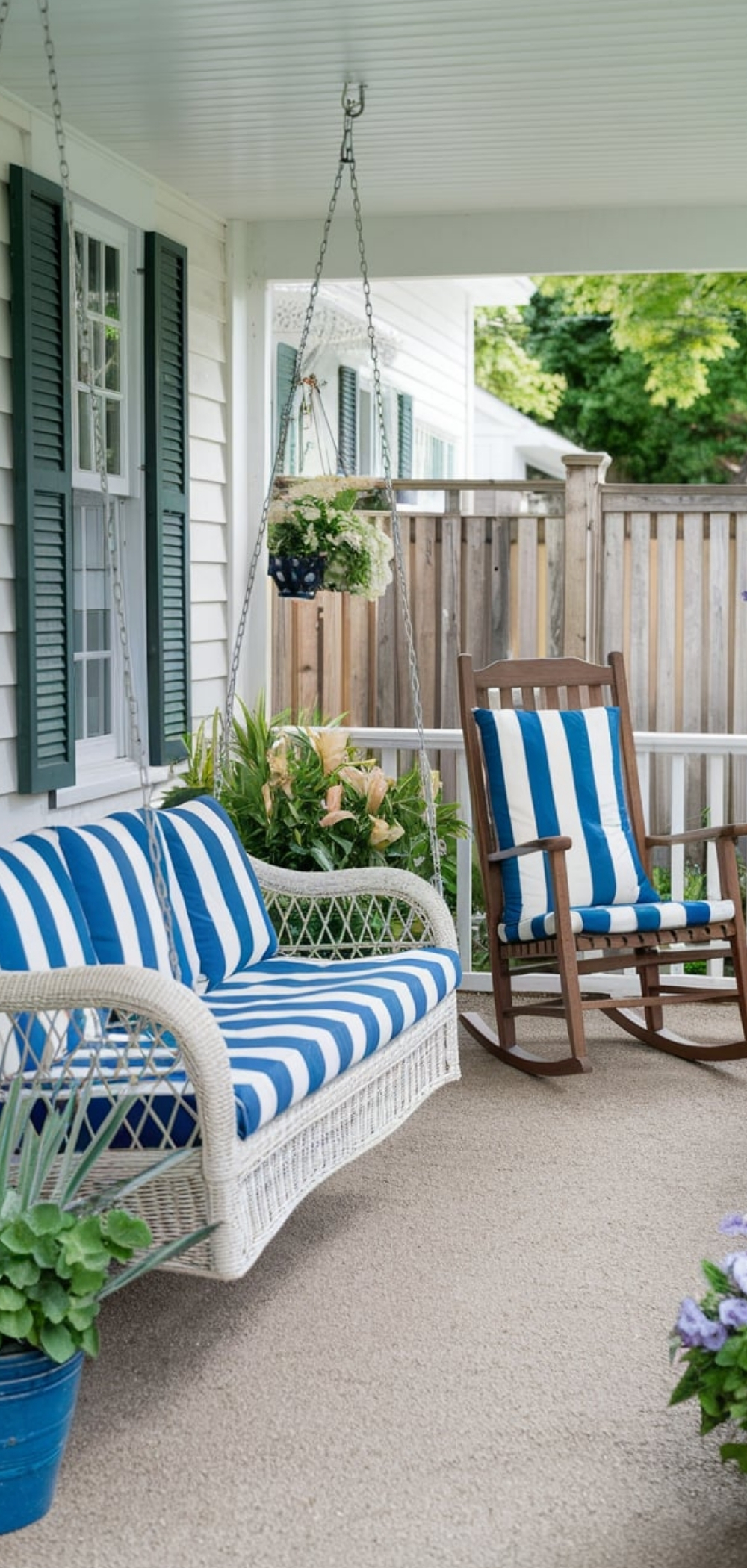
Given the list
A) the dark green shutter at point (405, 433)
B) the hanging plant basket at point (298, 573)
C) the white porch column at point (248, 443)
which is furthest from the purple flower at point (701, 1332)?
the dark green shutter at point (405, 433)

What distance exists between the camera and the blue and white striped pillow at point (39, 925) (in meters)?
2.94

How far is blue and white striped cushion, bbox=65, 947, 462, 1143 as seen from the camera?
9.21 feet

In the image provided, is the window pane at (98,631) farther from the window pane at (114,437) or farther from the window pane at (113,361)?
the window pane at (113,361)

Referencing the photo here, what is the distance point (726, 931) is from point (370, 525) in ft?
5.11

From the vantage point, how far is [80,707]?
5070mm

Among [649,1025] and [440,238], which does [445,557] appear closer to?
[440,238]

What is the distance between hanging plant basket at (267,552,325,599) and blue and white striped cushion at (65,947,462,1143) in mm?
1404

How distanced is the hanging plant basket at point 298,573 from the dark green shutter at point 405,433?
4216mm

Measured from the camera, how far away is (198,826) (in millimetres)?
4027

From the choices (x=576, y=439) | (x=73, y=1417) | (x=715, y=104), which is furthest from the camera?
(x=576, y=439)

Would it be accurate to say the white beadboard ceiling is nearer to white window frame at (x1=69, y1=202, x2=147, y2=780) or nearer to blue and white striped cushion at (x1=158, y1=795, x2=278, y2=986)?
white window frame at (x1=69, y1=202, x2=147, y2=780)

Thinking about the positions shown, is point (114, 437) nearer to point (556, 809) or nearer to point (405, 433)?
point (556, 809)

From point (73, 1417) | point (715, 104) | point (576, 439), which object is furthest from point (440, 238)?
point (576, 439)

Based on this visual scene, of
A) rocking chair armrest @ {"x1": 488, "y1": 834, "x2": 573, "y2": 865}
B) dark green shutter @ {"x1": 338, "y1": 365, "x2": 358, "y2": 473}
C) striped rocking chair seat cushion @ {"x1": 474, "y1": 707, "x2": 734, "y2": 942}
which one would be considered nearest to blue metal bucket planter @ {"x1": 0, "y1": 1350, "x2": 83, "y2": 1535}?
rocking chair armrest @ {"x1": 488, "y1": 834, "x2": 573, "y2": 865}
